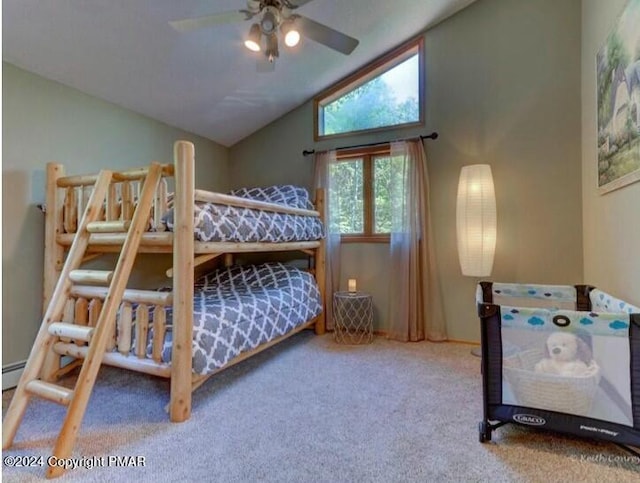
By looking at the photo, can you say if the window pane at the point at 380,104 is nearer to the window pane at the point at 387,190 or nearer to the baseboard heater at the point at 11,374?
the window pane at the point at 387,190

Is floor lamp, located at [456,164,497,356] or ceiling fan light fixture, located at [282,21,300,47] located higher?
ceiling fan light fixture, located at [282,21,300,47]

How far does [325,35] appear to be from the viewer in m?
2.03

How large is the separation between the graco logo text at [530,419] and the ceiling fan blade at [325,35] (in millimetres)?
2156

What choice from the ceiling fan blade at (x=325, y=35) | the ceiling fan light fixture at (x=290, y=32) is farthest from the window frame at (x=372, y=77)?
the ceiling fan light fixture at (x=290, y=32)

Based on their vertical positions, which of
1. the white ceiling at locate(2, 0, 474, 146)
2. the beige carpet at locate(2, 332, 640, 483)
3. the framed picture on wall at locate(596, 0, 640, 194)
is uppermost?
the white ceiling at locate(2, 0, 474, 146)

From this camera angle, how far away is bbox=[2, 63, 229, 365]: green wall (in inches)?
93.1

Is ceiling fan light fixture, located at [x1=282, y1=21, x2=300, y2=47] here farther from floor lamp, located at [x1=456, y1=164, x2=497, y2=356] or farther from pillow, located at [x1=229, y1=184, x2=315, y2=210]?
floor lamp, located at [x1=456, y1=164, x2=497, y2=356]

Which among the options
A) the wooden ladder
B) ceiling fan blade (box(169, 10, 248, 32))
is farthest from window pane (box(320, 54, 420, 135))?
the wooden ladder

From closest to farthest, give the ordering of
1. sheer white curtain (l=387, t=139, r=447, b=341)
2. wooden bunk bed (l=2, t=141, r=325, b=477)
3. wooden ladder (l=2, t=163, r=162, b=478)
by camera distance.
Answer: wooden ladder (l=2, t=163, r=162, b=478) < wooden bunk bed (l=2, t=141, r=325, b=477) < sheer white curtain (l=387, t=139, r=447, b=341)

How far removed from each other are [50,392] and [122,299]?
1.74 ft

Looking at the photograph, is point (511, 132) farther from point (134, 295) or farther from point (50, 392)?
point (50, 392)

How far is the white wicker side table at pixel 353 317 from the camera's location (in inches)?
134

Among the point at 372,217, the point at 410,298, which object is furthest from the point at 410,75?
the point at 410,298

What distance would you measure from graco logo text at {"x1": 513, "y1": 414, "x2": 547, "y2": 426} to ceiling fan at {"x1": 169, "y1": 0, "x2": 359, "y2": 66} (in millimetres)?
2172
